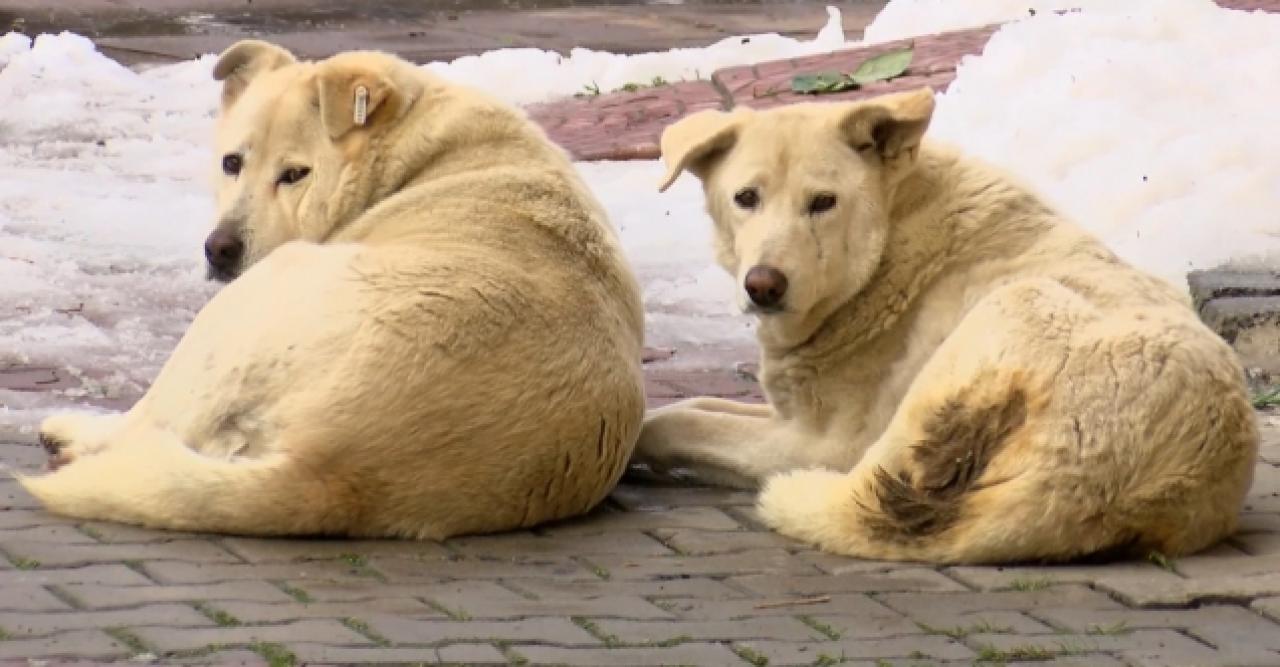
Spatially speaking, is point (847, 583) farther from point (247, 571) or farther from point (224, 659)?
point (224, 659)

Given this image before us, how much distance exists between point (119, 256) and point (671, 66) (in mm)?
4861

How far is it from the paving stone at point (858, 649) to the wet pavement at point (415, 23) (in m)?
10.5

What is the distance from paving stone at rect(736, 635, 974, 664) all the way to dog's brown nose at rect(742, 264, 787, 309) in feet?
4.77

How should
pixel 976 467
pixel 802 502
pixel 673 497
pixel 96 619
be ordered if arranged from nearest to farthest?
1. pixel 96 619
2. pixel 976 467
3. pixel 802 502
4. pixel 673 497

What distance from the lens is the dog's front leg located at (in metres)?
6.60

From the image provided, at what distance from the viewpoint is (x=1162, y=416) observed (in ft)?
18.4

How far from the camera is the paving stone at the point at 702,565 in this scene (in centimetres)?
567

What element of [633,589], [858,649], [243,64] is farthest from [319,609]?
[243,64]

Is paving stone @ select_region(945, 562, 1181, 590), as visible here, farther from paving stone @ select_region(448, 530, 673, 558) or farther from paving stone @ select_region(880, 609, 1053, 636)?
paving stone @ select_region(448, 530, 673, 558)

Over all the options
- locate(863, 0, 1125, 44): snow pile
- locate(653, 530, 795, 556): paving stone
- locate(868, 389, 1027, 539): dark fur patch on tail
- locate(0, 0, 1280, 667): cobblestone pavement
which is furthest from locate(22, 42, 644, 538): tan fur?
locate(863, 0, 1125, 44): snow pile

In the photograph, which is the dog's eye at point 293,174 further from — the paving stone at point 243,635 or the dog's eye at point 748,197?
the paving stone at point 243,635

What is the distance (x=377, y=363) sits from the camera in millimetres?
5617

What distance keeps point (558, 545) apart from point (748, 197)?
4.16ft

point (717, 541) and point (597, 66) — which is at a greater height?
point (597, 66)
